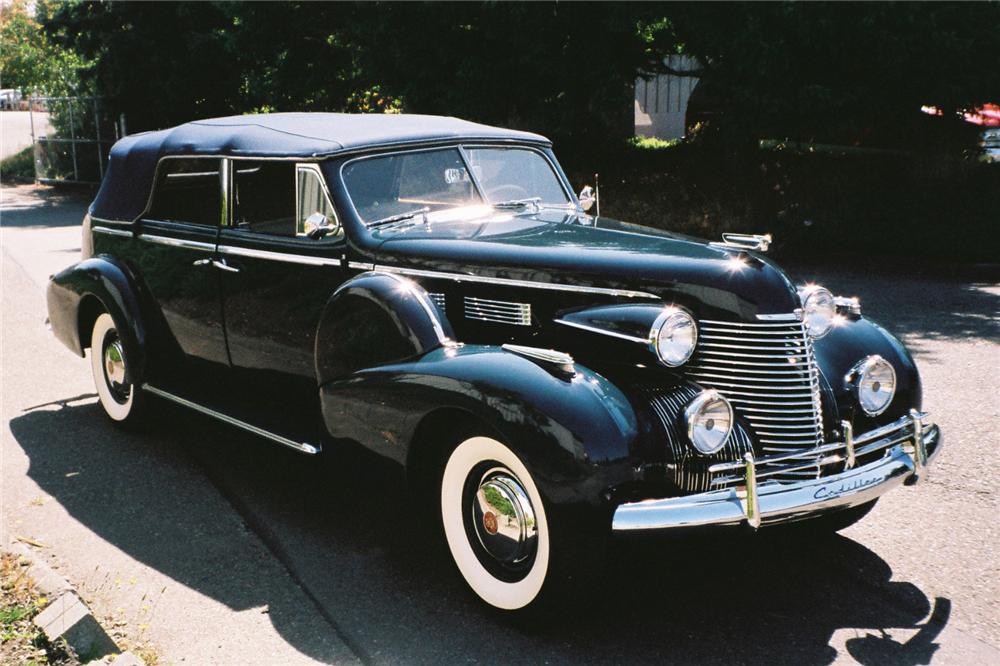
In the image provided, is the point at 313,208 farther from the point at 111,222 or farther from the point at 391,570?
the point at 111,222

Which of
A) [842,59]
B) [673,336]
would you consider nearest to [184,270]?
[673,336]

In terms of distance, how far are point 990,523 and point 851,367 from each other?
1.10 meters

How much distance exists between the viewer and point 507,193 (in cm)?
503

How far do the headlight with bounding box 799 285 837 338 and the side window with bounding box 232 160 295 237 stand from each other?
2.51 metres

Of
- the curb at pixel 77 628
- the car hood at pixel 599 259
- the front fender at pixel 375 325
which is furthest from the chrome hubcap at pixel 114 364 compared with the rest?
the curb at pixel 77 628

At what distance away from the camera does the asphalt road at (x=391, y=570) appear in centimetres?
339

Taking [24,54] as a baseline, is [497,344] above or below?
below

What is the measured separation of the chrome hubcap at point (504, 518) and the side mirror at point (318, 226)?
159cm

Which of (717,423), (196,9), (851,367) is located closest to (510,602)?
(717,423)

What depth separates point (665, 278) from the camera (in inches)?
145

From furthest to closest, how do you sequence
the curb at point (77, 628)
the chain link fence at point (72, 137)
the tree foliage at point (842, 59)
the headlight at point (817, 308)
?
the chain link fence at point (72, 137) → the tree foliage at point (842, 59) → the headlight at point (817, 308) → the curb at point (77, 628)

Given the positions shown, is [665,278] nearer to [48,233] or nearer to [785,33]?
[785,33]

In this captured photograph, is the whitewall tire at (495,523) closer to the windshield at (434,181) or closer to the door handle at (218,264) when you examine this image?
the windshield at (434,181)

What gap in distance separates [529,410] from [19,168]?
30209 mm
